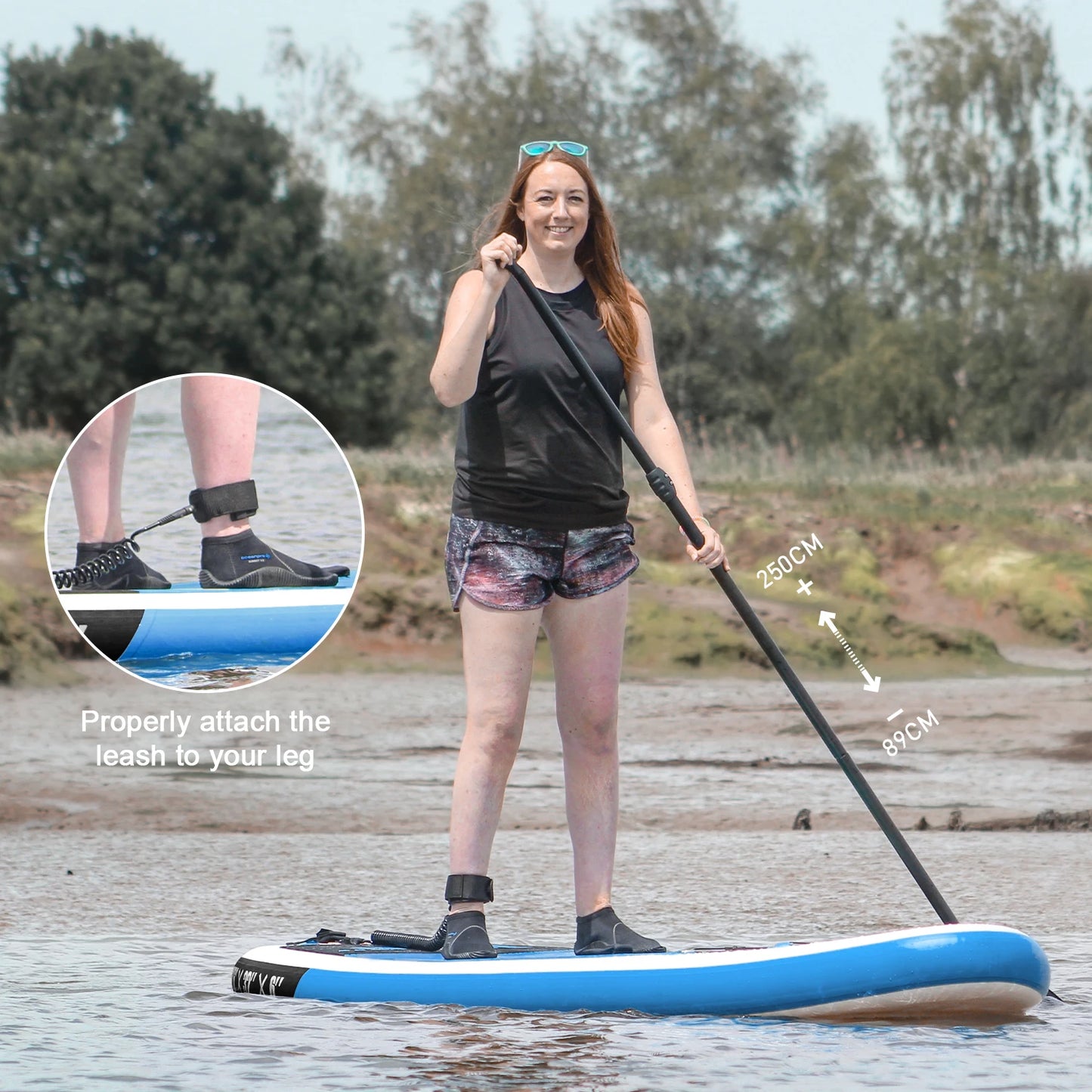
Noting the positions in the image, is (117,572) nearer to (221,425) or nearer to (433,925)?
(221,425)

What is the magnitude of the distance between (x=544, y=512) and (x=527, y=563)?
0.13 m

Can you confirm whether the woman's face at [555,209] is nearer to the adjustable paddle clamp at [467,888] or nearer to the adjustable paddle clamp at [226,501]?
the adjustable paddle clamp at [467,888]

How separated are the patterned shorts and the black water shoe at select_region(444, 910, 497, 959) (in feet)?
2.49

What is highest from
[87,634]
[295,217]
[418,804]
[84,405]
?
[295,217]

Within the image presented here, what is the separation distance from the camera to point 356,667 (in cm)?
1623

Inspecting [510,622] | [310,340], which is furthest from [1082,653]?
[310,340]

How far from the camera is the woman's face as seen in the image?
4.68 meters

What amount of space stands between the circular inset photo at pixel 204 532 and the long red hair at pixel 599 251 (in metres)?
3.43

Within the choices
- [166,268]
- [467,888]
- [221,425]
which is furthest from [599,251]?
[166,268]

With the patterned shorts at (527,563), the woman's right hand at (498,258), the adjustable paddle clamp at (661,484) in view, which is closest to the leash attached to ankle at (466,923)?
the patterned shorts at (527,563)

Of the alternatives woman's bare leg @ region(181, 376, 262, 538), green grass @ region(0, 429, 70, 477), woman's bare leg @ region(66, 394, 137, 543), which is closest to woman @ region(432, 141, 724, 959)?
woman's bare leg @ region(181, 376, 262, 538)

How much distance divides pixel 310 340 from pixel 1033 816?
Answer: 31.0 meters

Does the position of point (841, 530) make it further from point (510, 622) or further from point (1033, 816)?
point (510, 622)

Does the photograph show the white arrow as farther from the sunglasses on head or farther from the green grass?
the sunglasses on head
